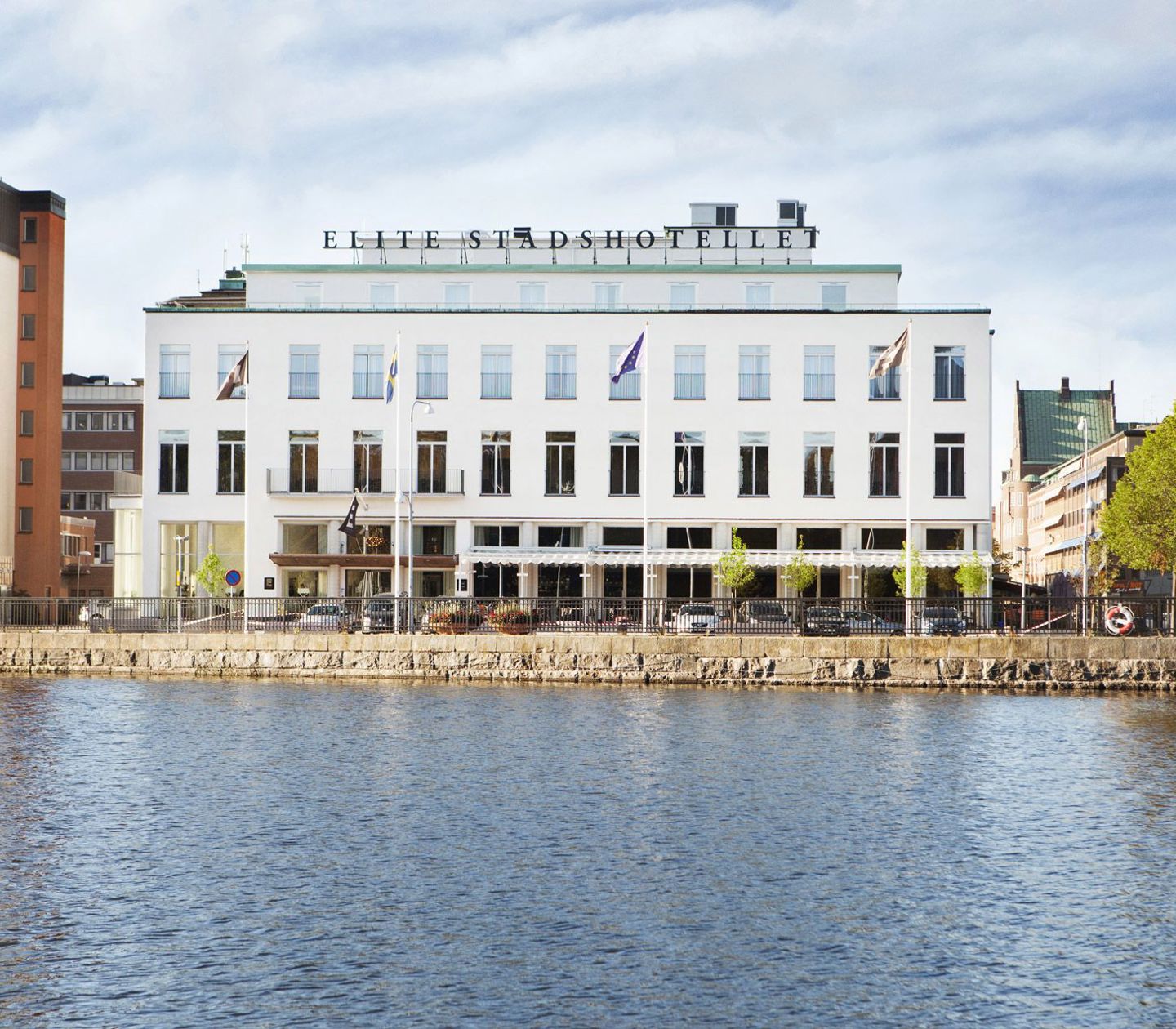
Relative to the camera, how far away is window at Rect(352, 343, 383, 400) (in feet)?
279

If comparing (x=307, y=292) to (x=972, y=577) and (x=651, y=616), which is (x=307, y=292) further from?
(x=972, y=577)

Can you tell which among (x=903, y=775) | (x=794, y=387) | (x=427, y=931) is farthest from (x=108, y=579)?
(x=427, y=931)

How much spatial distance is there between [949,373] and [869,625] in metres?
32.5

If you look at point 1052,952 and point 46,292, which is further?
point 46,292

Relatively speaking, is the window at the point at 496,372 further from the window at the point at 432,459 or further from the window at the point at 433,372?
the window at the point at 432,459

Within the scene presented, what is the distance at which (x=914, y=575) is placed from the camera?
2874 inches

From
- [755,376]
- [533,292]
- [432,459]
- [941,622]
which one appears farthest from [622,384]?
[941,622]

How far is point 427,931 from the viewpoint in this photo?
60.7 feet

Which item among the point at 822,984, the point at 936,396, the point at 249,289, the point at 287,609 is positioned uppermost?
the point at 249,289

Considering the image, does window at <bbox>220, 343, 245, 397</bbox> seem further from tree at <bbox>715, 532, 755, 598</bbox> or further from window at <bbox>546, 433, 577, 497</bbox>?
tree at <bbox>715, 532, 755, 598</bbox>

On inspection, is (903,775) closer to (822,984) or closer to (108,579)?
(822,984)

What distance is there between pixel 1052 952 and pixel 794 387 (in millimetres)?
67300

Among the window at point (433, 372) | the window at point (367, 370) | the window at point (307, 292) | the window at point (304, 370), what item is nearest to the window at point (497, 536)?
the window at point (433, 372)

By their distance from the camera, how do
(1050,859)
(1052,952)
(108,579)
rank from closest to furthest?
(1052,952), (1050,859), (108,579)
